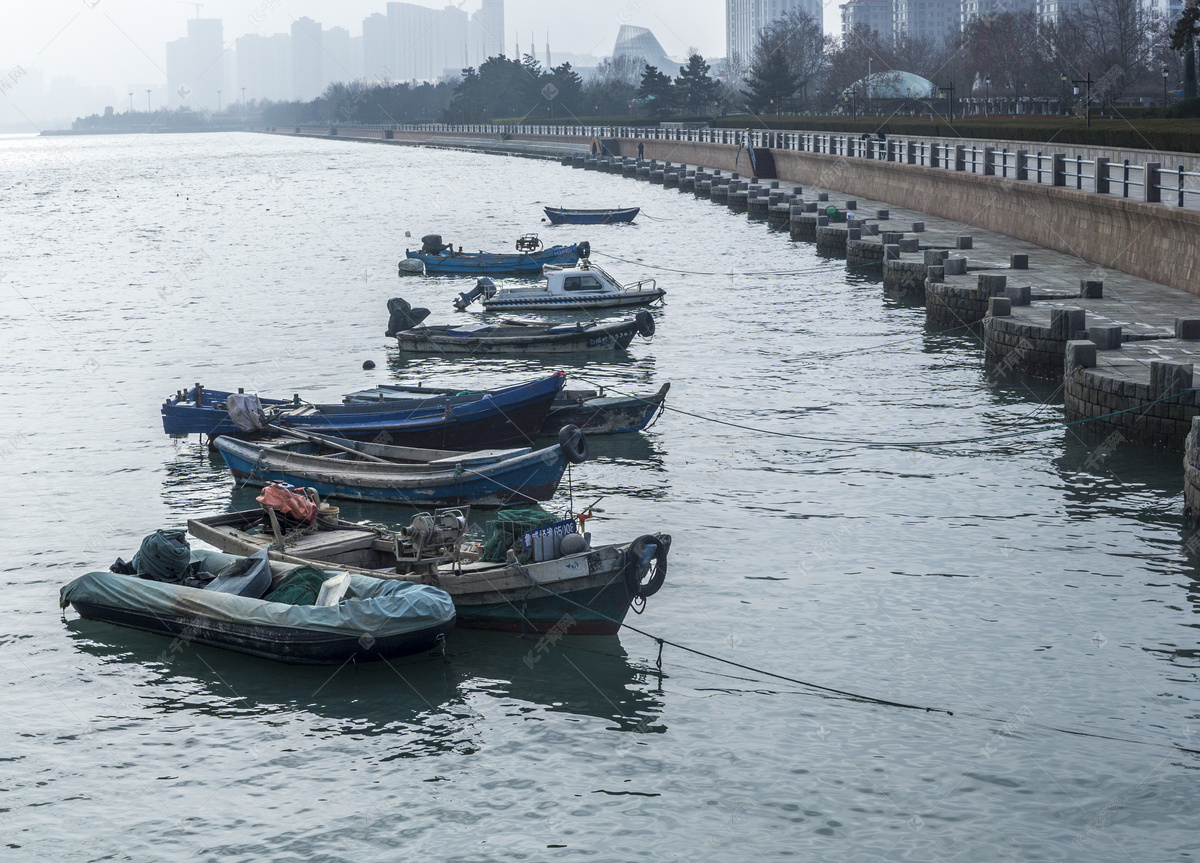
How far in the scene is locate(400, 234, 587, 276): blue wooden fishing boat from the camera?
51.1m

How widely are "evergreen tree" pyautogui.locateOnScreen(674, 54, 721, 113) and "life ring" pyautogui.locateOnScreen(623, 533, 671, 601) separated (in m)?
130

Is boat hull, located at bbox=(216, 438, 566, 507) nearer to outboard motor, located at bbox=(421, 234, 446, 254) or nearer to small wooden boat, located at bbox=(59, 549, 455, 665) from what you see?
small wooden boat, located at bbox=(59, 549, 455, 665)

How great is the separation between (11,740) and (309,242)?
61002 mm

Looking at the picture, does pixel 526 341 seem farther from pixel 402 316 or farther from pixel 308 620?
pixel 308 620

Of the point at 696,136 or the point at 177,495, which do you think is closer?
the point at 177,495

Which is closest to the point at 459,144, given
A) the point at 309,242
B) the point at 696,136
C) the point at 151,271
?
the point at 696,136

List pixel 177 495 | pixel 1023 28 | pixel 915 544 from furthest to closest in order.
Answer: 1. pixel 1023 28
2. pixel 177 495
3. pixel 915 544

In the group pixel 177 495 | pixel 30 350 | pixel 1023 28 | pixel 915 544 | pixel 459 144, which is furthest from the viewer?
pixel 459 144

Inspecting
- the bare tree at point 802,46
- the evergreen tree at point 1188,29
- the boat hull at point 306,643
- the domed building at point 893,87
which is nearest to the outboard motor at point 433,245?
the evergreen tree at point 1188,29

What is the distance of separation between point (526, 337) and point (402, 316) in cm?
472

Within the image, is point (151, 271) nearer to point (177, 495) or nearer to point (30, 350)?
point (30, 350)

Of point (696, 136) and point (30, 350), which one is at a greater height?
point (696, 136)

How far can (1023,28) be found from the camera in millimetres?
111438

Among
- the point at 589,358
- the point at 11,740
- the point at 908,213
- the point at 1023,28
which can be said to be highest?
the point at 1023,28
